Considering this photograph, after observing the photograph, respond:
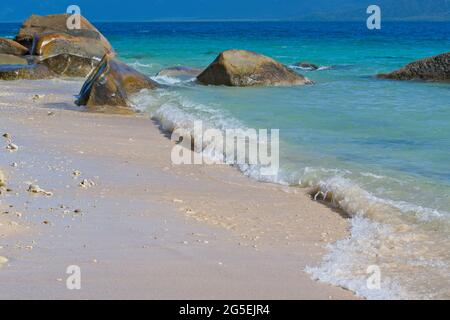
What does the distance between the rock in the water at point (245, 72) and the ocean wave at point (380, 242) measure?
10.5 metres

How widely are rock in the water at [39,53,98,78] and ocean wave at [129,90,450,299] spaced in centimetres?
1367

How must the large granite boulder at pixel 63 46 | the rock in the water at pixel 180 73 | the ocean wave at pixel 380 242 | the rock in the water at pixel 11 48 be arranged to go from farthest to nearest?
1. the rock in the water at pixel 11 48
2. the large granite boulder at pixel 63 46
3. the rock in the water at pixel 180 73
4. the ocean wave at pixel 380 242

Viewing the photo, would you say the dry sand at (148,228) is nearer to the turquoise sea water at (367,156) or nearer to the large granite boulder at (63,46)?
the turquoise sea water at (367,156)

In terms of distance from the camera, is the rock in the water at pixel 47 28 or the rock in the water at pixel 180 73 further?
the rock in the water at pixel 47 28

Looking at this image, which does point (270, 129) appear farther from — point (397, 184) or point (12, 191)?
point (12, 191)

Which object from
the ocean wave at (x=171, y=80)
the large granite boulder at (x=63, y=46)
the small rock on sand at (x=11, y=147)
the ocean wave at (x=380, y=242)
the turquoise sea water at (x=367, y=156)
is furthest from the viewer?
the large granite boulder at (x=63, y=46)

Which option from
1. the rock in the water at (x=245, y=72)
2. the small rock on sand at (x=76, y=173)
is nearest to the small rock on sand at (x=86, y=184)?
the small rock on sand at (x=76, y=173)

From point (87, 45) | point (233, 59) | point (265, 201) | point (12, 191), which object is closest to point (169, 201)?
point (265, 201)

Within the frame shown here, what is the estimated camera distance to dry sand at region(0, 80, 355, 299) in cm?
474

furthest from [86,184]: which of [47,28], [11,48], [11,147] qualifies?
[47,28]

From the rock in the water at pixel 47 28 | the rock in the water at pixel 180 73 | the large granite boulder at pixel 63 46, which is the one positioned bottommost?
the rock in the water at pixel 180 73

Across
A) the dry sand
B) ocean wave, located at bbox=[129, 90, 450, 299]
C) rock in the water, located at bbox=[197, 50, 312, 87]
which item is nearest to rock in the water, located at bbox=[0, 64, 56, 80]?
→ rock in the water, located at bbox=[197, 50, 312, 87]

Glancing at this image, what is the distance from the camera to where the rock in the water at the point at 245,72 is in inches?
754

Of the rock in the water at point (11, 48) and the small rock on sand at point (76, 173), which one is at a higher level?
the rock in the water at point (11, 48)
